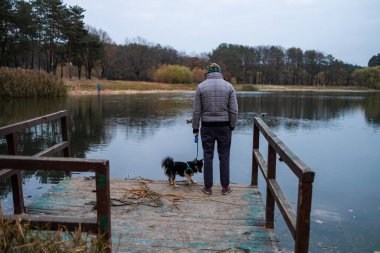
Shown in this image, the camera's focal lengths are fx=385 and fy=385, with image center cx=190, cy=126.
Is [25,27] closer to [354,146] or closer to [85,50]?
[85,50]

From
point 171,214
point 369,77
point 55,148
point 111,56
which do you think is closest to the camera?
point 171,214

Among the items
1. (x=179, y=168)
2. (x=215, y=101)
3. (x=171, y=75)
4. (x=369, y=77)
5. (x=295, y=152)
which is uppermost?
(x=369, y=77)

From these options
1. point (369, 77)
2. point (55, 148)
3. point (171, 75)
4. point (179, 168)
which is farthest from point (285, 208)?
point (369, 77)

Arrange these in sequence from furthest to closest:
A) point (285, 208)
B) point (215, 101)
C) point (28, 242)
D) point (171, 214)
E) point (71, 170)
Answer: point (215, 101) → point (171, 214) → point (285, 208) → point (71, 170) → point (28, 242)

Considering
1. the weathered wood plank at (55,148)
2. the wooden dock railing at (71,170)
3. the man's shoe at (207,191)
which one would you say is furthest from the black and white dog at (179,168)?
the wooden dock railing at (71,170)

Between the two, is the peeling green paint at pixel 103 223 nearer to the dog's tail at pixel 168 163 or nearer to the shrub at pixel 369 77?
the dog's tail at pixel 168 163

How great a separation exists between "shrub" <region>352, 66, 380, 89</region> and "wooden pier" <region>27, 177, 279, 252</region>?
9098 cm

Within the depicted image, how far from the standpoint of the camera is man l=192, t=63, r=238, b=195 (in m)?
5.35

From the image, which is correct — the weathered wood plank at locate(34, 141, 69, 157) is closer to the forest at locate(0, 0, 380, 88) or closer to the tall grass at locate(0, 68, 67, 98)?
the forest at locate(0, 0, 380, 88)

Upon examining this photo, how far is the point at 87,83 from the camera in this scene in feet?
176

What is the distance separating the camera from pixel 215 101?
210 inches

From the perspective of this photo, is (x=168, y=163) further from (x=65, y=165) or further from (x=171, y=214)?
(x=65, y=165)

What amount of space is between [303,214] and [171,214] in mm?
2194

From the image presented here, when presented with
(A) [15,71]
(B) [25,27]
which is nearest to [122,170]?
(A) [15,71]
